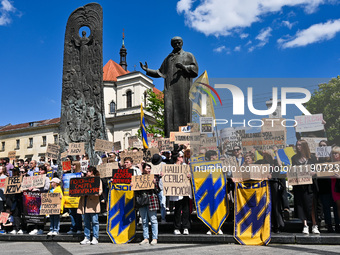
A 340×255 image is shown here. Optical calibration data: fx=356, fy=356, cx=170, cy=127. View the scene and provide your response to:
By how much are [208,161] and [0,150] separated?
74518 mm

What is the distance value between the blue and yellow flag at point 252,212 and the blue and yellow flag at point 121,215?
2.30 meters

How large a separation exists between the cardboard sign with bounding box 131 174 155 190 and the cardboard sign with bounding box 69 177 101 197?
850 millimetres

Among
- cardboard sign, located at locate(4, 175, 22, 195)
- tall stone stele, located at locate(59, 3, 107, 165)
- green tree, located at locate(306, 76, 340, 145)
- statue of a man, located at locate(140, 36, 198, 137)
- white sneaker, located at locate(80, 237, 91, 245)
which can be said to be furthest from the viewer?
tall stone stele, located at locate(59, 3, 107, 165)

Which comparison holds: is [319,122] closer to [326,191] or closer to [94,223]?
[326,191]

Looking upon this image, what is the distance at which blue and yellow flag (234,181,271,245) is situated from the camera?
7.12 meters

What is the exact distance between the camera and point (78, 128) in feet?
47.5

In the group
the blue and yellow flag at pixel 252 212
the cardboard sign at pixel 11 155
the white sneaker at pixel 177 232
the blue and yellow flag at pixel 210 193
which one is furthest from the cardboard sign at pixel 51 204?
the cardboard sign at pixel 11 155

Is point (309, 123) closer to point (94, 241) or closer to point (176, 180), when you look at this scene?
point (176, 180)

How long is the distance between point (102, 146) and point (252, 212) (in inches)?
239

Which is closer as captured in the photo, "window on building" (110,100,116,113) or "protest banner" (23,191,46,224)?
"protest banner" (23,191,46,224)

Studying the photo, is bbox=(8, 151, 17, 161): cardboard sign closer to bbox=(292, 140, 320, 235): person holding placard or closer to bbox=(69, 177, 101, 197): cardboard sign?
bbox=(69, 177, 101, 197): cardboard sign

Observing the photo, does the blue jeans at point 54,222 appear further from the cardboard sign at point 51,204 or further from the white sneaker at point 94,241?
the white sneaker at point 94,241

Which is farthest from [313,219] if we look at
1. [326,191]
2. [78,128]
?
[78,128]

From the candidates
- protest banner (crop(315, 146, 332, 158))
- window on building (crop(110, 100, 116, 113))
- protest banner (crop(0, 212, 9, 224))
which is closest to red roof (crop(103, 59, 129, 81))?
window on building (crop(110, 100, 116, 113))
